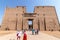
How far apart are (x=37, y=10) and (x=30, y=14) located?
311 centimetres

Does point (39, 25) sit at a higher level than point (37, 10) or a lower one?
lower

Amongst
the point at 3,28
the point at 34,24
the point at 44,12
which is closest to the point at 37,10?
the point at 44,12

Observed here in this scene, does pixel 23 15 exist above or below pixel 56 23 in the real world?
above

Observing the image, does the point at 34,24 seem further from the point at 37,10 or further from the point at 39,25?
the point at 37,10

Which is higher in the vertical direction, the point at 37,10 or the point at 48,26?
the point at 37,10

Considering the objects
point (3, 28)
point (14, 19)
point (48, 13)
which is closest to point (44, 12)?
point (48, 13)

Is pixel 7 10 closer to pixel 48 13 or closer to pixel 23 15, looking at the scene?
pixel 23 15

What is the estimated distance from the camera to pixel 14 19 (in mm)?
45312

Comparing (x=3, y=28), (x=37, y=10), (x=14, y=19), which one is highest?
(x=37, y=10)

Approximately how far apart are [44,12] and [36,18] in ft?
12.4

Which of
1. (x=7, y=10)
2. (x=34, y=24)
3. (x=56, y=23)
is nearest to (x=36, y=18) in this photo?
(x=34, y=24)

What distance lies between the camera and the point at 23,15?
45.3m

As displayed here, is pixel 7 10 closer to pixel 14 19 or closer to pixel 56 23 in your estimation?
pixel 14 19

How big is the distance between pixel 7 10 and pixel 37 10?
33.2 ft
